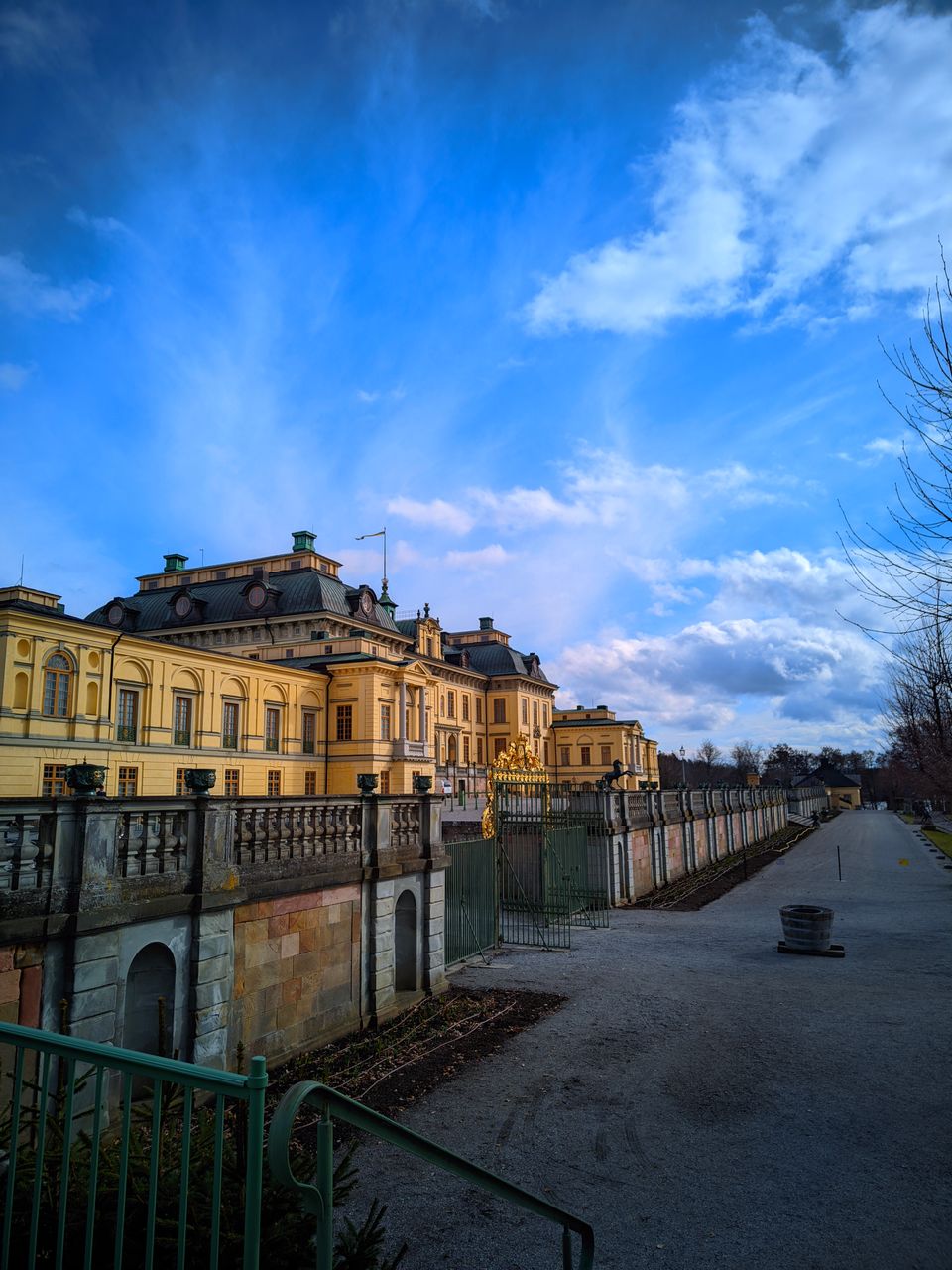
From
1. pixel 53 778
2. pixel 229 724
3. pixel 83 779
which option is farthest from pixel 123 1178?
pixel 229 724

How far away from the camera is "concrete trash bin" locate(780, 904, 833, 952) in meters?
16.1

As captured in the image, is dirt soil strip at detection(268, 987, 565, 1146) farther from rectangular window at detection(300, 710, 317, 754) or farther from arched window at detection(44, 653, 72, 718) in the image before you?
rectangular window at detection(300, 710, 317, 754)

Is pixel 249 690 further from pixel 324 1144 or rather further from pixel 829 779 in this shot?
pixel 829 779

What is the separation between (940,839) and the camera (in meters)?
49.9

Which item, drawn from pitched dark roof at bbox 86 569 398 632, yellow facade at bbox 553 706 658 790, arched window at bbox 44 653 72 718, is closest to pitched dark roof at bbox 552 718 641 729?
yellow facade at bbox 553 706 658 790

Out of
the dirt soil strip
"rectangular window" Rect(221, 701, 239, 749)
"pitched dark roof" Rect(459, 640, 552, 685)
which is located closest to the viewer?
the dirt soil strip

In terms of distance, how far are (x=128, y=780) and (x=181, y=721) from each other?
4.22m

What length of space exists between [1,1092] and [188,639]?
188 ft

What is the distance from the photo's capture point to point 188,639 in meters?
60.7

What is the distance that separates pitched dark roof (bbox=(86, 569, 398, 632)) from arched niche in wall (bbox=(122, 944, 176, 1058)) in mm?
48847

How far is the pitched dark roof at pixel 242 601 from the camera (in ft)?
190

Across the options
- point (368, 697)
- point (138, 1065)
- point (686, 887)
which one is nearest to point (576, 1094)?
point (138, 1065)

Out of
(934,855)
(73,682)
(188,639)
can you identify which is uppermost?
(188,639)

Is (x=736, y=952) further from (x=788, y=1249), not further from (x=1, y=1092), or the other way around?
(x=1, y=1092)
